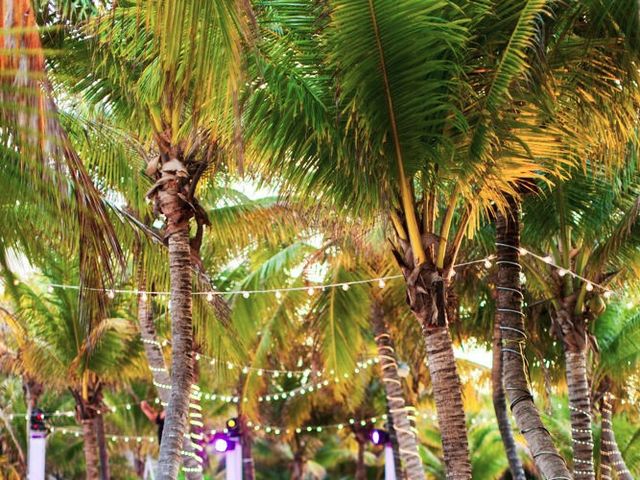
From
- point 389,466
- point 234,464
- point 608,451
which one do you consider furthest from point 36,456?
point 608,451

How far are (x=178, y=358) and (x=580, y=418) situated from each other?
4425 millimetres

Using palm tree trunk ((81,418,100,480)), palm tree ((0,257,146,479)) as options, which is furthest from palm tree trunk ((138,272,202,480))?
palm tree trunk ((81,418,100,480))

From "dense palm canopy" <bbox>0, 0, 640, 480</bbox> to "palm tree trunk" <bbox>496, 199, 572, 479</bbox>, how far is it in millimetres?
21

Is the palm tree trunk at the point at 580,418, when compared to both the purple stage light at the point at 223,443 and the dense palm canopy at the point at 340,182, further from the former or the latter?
the purple stage light at the point at 223,443

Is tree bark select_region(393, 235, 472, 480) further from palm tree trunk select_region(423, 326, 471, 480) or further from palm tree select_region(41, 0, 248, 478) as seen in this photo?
palm tree select_region(41, 0, 248, 478)

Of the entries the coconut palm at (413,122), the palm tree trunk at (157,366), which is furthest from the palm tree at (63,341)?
the coconut palm at (413,122)

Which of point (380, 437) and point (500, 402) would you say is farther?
point (380, 437)

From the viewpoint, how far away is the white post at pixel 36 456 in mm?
15562

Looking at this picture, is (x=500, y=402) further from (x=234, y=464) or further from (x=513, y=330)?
(x=234, y=464)

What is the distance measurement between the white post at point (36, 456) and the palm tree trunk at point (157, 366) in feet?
14.0

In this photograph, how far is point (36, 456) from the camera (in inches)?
634

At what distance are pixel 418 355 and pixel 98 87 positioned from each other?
10149 mm

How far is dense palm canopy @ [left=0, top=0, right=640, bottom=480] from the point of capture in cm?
426

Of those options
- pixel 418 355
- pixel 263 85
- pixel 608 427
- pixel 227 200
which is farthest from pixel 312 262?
pixel 263 85
